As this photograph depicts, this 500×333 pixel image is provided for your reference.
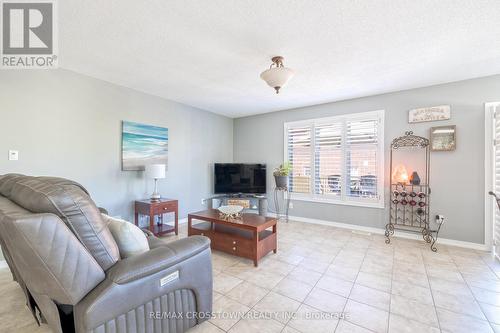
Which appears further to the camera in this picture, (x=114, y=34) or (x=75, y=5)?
(x=114, y=34)

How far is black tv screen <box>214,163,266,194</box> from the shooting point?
497 cm

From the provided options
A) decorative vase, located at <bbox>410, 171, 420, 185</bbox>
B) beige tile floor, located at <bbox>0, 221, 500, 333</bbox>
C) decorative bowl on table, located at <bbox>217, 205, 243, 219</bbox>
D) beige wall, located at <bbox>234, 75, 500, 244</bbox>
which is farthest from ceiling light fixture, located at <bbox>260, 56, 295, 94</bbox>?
decorative vase, located at <bbox>410, 171, 420, 185</bbox>

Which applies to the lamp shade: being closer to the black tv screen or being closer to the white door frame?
the black tv screen

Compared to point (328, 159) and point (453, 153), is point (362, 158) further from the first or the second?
point (453, 153)

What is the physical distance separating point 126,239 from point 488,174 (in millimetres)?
4398

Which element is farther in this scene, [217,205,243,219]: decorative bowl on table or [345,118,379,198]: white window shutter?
[345,118,379,198]: white window shutter

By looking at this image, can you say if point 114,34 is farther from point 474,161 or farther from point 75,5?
point 474,161

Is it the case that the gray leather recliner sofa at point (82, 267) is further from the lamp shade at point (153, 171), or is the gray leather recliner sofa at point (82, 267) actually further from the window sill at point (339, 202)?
the window sill at point (339, 202)

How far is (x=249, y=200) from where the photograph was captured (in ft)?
16.0

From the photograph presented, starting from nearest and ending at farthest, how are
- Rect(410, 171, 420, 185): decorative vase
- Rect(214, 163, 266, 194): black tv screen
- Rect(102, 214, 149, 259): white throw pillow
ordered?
1. Rect(102, 214, 149, 259): white throw pillow
2. Rect(410, 171, 420, 185): decorative vase
3. Rect(214, 163, 266, 194): black tv screen

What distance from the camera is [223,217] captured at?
298cm

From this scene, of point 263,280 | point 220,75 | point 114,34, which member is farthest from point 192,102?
point 263,280

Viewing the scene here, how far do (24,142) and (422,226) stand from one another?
5552mm

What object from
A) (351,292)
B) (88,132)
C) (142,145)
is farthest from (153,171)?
(351,292)
